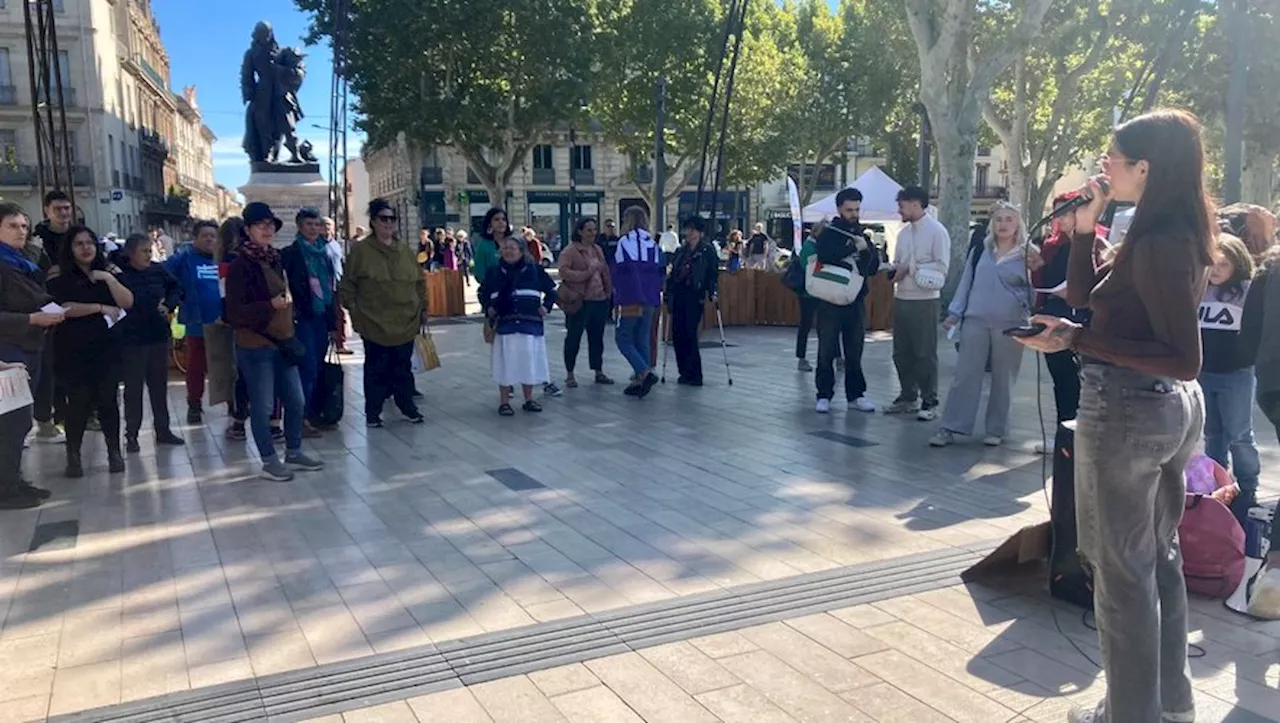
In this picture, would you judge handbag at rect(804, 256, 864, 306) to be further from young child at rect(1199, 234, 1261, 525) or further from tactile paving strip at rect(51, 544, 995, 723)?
tactile paving strip at rect(51, 544, 995, 723)

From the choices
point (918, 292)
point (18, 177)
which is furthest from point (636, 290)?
point (18, 177)

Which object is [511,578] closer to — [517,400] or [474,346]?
[517,400]

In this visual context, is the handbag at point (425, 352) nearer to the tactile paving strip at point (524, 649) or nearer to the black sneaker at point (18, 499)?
the black sneaker at point (18, 499)

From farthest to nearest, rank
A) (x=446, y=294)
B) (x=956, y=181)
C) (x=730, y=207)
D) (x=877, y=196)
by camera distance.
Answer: (x=730, y=207)
(x=877, y=196)
(x=446, y=294)
(x=956, y=181)

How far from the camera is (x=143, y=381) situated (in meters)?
7.30

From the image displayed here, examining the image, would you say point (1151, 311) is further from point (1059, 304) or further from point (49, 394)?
point (49, 394)

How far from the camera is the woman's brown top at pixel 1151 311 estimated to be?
2510 mm

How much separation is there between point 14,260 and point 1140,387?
A: 613cm

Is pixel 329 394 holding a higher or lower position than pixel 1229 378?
lower

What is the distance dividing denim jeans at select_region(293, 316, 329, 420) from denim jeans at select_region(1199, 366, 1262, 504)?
6.31 m

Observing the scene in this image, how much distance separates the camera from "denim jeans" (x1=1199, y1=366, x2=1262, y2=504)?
16.4ft

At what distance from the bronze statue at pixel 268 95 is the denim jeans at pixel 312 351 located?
7487 millimetres

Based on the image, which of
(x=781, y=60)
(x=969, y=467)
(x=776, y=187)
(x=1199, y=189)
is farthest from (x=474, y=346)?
(x=776, y=187)

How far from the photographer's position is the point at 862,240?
8.37m
